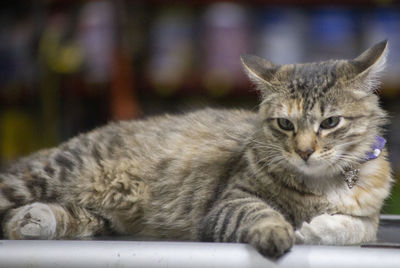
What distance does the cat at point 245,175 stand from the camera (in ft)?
5.04

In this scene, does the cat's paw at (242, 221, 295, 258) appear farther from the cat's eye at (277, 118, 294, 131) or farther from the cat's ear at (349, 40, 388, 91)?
the cat's ear at (349, 40, 388, 91)

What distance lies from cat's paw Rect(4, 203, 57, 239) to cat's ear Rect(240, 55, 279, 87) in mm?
661

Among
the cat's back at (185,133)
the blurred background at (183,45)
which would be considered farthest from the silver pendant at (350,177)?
the blurred background at (183,45)

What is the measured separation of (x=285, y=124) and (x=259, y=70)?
19cm

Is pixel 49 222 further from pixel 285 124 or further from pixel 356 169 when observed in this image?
pixel 356 169

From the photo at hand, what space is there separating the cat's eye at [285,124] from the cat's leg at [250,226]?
0.66 feet

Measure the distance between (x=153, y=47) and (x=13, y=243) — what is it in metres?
1.90

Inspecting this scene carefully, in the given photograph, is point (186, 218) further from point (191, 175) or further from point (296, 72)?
point (296, 72)

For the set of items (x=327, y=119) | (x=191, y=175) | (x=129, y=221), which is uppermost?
(x=327, y=119)

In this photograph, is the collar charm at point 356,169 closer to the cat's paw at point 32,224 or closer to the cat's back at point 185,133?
the cat's back at point 185,133

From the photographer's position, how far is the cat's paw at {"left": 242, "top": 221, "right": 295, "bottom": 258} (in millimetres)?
1212

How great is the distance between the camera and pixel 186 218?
70.1 inches

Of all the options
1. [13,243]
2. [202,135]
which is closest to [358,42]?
[202,135]

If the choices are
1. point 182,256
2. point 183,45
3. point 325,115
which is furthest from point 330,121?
point 183,45
